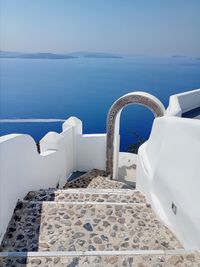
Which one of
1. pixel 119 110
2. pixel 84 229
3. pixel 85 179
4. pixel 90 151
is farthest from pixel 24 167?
pixel 90 151

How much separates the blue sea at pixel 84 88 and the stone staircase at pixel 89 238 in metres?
12.0

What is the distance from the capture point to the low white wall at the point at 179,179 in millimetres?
2986

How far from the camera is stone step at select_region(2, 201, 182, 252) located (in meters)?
3.38

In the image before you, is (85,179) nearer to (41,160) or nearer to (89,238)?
(41,160)

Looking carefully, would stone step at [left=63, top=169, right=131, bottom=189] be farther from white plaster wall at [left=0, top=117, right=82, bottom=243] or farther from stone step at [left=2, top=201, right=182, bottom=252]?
stone step at [left=2, top=201, right=182, bottom=252]

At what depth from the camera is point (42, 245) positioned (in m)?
3.36

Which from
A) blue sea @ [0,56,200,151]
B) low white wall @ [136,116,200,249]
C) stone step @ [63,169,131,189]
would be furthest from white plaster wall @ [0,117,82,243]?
blue sea @ [0,56,200,151]

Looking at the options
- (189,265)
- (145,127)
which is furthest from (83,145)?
(145,127)

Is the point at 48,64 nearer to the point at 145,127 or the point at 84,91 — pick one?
the point at 84,91

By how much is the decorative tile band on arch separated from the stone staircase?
5838mm

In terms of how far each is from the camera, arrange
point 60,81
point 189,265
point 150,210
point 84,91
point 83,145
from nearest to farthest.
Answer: point 189,265 → point 150,210 → point 83,145 → point 84,91 → point 60,81

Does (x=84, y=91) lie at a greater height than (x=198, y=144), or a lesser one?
lesser

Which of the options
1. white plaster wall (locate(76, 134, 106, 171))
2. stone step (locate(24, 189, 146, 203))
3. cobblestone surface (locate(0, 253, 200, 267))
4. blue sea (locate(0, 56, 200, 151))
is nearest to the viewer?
cobblestone surface (locate(0, 253, 200, 267))

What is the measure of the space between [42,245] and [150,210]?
1918 mm
